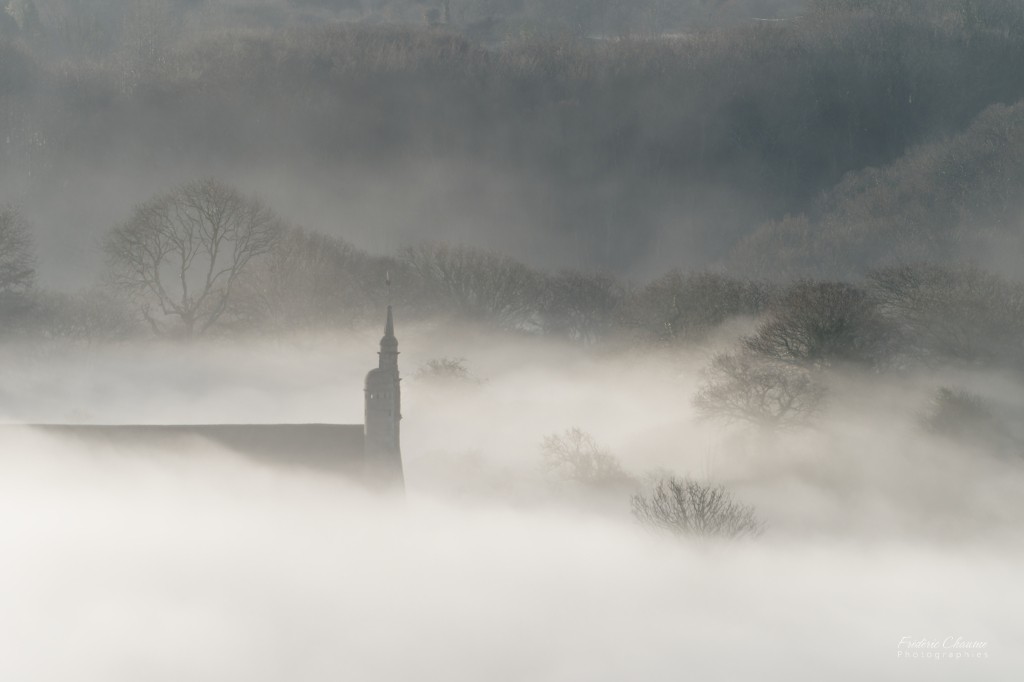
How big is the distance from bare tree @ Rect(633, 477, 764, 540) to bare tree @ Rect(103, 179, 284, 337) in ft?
167

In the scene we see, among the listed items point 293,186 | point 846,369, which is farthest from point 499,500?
point 293,186

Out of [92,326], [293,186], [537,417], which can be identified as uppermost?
[293,186]

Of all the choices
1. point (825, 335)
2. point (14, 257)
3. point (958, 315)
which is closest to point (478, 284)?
point (14, 257)

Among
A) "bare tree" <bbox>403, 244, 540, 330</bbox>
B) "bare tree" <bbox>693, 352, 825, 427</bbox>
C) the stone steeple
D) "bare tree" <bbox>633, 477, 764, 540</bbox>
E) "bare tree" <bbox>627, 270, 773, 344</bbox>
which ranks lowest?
"bare tree" <bbox>633, 477, 764, 540</bbox>

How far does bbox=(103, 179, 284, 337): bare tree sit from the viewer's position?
136 metres

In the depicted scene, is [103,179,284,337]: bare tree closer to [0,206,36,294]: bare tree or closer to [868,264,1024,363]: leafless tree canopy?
[0,206,36,294]: bare tree

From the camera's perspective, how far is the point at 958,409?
358ft

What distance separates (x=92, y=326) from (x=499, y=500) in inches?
1867

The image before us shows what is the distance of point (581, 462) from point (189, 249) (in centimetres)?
4727

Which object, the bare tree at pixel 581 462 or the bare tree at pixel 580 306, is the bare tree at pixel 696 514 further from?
the bare tree at pixel 580 306

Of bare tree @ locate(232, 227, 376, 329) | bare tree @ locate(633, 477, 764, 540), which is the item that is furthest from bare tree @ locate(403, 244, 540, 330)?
bare tree @ locate(633, 477, 764, 540)

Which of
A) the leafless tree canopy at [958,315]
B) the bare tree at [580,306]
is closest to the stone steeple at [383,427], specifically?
the leafless tree canopy at [958,315]

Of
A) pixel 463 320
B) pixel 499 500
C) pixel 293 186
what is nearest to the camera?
pixel 499 500

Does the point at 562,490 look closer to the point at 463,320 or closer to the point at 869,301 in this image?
the point at 869,301
